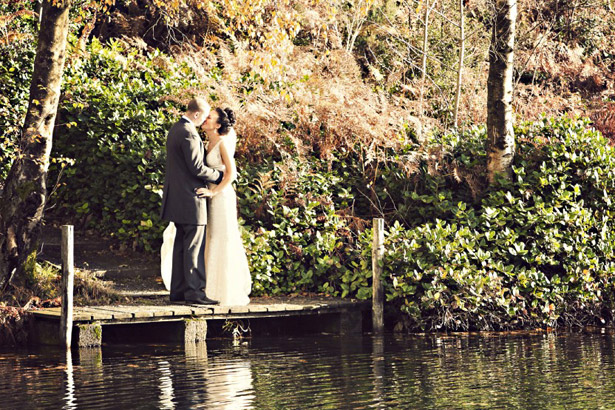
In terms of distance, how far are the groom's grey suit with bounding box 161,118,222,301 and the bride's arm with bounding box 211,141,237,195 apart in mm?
95

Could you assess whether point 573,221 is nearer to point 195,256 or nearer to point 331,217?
point 331,217

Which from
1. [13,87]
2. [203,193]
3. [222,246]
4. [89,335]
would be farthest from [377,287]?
[13,87]

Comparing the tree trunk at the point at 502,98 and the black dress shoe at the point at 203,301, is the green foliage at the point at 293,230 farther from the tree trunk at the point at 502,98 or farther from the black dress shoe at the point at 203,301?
the tree trunk at the point at 502,98

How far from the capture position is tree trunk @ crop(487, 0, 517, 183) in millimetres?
13776

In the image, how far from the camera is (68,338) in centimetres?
1045

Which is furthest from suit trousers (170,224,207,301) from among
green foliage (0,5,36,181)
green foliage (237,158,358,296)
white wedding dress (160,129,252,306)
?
green foliage (0,5,36,181)

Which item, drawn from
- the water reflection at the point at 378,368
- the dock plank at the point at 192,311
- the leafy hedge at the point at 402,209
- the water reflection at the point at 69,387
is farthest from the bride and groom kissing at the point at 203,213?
the water reflection at the point at 69,387

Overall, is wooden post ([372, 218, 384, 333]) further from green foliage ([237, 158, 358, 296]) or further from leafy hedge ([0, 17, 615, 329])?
green foliage ([237, 158, 358, 296])

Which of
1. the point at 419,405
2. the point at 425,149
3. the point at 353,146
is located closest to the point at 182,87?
the point at 353,146

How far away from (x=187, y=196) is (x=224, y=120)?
1021 millimetres

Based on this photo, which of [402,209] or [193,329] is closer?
[193,329]

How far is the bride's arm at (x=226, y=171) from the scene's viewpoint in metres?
11.5

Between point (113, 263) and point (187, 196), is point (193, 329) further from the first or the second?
point (113, 263)

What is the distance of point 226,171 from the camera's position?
11578 mm
